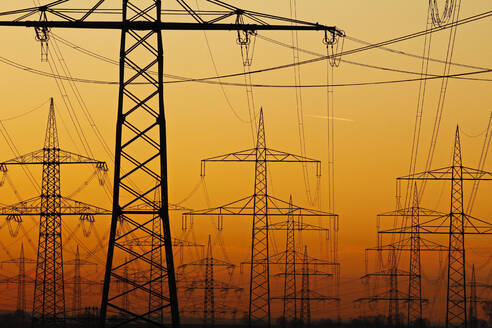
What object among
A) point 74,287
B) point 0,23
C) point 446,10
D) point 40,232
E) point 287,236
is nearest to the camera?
point 0,23

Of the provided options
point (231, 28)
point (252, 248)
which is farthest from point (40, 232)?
point (231, 28)

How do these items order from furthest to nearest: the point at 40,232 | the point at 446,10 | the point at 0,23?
the point at 40,232 < the point at 446,10 < the point at 0,23

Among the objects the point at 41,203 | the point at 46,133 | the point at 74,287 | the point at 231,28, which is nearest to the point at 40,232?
the point at 41,203

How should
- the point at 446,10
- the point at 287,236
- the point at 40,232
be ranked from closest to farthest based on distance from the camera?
the point at 446,10 < the point at 40,232 < the point at 287,236

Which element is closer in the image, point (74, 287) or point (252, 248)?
point (252, 248)

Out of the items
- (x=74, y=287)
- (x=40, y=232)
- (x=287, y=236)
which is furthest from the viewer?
(x=74, y=287)

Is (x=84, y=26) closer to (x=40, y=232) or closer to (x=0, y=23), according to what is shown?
(x=0, y=23)

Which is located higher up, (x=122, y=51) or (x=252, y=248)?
(x=122, y=51)

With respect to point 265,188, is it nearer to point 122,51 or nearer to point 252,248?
point 252,248

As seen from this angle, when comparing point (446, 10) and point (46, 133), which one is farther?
point (46, 133)
